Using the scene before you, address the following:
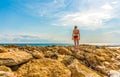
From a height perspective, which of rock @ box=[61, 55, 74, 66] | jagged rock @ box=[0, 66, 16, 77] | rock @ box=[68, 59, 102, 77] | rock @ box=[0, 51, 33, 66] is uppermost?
rock @ box=[0, 51, 33, 66]

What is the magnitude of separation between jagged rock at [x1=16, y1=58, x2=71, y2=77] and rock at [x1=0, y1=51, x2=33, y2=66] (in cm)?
36

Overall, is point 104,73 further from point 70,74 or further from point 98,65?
point 70,74

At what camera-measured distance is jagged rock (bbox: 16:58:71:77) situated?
471 inches

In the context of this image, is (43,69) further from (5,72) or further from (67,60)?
(67,60)

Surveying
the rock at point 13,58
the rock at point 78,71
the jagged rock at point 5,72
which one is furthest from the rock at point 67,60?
the jagged rock at point 5,72

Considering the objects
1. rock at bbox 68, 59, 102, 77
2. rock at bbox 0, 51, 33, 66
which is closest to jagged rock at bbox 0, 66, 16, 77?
rock at bbox 0, 51, 33, 66

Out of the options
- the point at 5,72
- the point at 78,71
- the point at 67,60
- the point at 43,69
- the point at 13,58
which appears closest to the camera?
the point at 5,72

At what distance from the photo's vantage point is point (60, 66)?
1294 cm

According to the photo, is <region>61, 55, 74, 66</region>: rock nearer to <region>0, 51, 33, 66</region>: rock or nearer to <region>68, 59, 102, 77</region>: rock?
<region>68, 59, 102, 77</region>: rock

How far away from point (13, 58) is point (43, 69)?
5.94 feet

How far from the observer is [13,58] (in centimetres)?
1258

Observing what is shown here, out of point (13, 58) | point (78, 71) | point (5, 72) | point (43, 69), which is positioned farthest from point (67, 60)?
point (5, 72)

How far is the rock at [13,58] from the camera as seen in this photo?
488 inches

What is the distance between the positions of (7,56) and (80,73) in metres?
4.28
